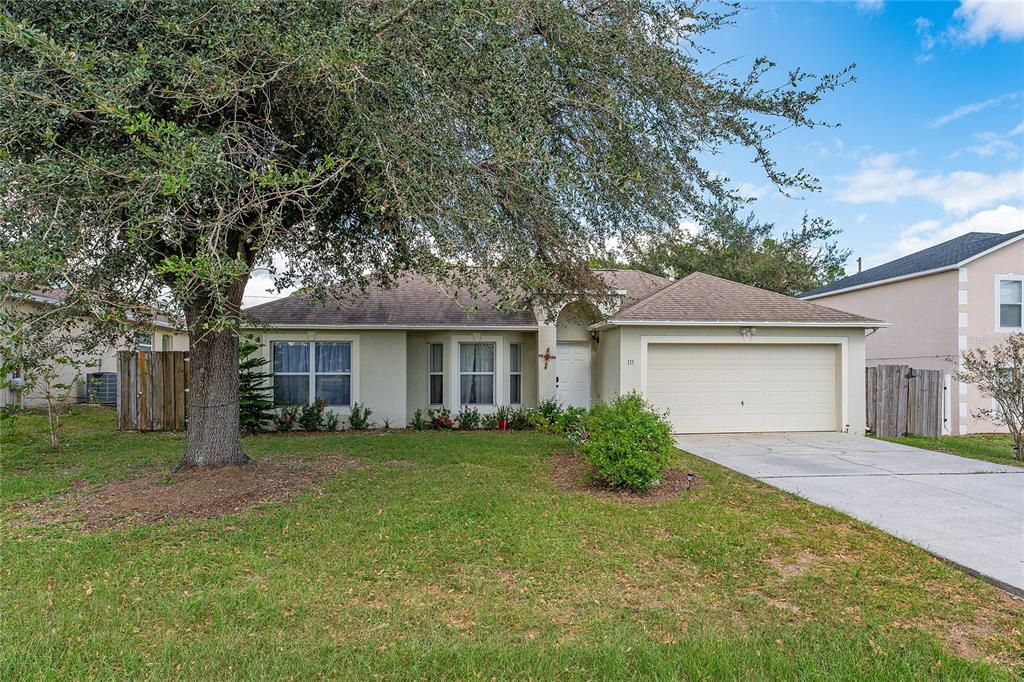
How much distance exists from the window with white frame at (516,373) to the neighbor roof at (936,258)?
11.1 metres

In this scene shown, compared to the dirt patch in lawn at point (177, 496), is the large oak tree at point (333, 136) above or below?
above

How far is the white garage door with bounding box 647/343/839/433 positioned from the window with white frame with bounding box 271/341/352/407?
6967mm

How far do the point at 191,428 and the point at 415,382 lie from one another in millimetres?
6387

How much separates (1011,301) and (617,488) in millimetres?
13826

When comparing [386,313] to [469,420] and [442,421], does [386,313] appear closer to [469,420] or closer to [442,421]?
[442,421]

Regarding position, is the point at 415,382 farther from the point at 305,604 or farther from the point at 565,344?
the point at 305,604

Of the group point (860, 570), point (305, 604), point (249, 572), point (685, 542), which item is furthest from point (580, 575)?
point (249, 572)

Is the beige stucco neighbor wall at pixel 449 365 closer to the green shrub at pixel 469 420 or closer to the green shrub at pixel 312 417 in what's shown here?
the green shrub at pixel 469 420

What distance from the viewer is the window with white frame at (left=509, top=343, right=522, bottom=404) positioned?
1323 centimetres

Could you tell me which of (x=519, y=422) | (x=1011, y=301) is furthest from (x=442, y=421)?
(x=1011, y=301)

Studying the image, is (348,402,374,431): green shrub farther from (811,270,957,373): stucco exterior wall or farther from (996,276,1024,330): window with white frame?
(996,276,1024,330): window with white frame

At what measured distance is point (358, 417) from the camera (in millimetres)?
11938

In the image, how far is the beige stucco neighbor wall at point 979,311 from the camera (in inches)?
519

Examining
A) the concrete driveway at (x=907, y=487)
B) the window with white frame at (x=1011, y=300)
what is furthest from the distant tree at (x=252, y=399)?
the window with white frame at (x=1011, y=300)
